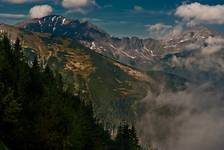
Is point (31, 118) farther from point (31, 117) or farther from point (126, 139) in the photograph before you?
point (126, 139)

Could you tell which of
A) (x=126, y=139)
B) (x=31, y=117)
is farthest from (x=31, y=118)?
(x=126, y=139)

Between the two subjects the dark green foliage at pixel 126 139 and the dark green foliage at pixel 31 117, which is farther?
the dark green foliage at pixel 126 139

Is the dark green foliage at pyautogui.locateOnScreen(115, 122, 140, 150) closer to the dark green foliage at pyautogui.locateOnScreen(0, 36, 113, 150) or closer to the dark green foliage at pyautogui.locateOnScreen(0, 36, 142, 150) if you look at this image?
the dark green foliage at pyautogui.locateOnScreen(0, 36, 142, 150)

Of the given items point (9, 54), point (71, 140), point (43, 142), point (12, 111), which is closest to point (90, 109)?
point (9, 54)

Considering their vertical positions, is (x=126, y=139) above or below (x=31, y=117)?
below

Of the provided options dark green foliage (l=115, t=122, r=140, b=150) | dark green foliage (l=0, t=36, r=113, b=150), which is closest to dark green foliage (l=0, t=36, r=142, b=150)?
dark green foliage (l=0, t=36, r=113, b=150)

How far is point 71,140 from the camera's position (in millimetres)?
77562

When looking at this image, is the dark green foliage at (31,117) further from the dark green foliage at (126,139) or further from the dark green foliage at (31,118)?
the dark green foliage at (126,139)

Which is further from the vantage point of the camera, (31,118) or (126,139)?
(126,139)

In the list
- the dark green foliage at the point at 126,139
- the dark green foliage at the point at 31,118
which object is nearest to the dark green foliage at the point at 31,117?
the dark green foliage at the point at 31,118

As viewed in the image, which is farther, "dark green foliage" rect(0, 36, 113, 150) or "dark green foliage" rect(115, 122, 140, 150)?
"dark green foliage" rect(115, 122, 140, 150)

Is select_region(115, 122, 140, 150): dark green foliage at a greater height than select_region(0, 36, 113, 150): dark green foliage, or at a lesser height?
lesser

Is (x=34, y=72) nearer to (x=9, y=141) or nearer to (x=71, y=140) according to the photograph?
(x=71, y=140)

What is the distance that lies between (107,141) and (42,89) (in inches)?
2388
